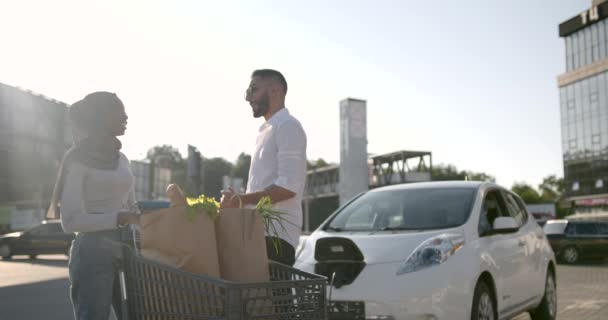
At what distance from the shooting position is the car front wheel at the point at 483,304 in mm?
6004

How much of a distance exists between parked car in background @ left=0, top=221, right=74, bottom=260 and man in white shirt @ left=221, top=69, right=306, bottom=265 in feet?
81.3

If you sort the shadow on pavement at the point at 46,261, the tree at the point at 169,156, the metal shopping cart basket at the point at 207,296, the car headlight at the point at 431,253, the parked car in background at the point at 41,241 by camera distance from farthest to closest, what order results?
1. the tree at the point at 169,156
2. the parked car in background at the point at 41,241
3. the shadow on pavement at the point at 46,261
4. the car headlight at the point at 431,253
5. the metal shopping cart basket at the point at 207,296

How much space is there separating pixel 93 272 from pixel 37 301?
31.5ft

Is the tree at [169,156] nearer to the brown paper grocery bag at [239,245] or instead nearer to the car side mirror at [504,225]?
the car side mirror at [504,225]

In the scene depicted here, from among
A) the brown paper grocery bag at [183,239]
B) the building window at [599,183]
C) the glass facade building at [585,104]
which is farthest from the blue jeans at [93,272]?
the building window at [599,183]

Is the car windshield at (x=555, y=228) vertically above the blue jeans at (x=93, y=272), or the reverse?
the blue jeans at (x=93, y=272)

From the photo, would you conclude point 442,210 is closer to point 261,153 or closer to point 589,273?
point 261,153

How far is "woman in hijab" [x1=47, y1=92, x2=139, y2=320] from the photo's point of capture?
308cm

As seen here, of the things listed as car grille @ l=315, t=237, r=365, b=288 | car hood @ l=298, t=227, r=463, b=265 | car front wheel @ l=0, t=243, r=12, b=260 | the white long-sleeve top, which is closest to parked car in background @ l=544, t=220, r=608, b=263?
car hood @ l=298, t=227, r=463, b=265

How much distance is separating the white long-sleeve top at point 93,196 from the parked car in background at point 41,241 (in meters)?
25.1

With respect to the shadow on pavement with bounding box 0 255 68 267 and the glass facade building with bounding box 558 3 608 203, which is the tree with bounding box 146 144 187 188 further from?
the shadow on pavement with bounding box 0 255 68 267

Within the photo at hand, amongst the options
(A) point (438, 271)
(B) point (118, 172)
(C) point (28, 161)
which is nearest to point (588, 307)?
(A) point (438, 271)

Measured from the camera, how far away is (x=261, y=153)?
3891 mm

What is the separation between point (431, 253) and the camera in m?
5.99
